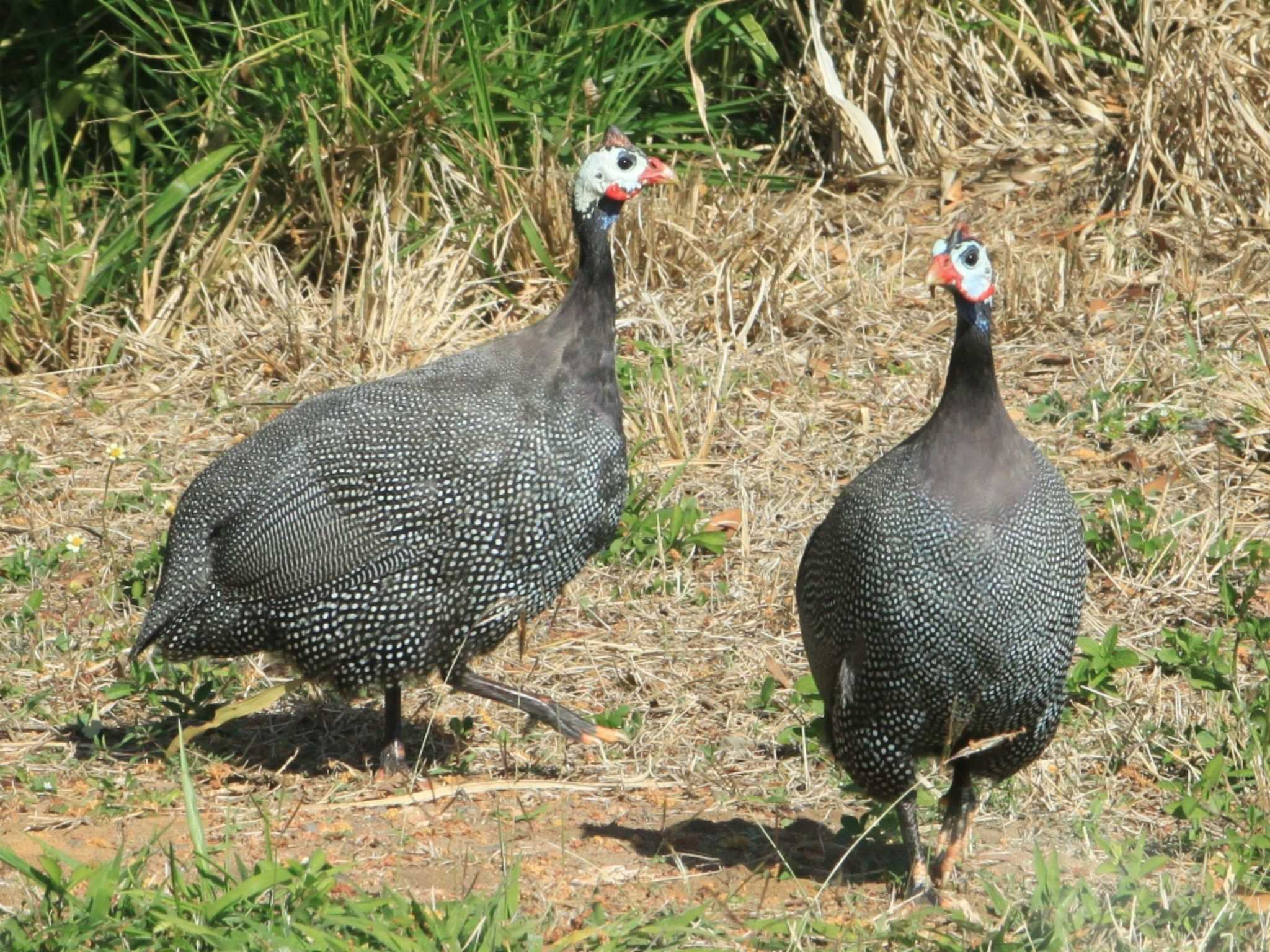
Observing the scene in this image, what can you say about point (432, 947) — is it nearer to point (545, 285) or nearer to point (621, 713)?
point (621, 713)

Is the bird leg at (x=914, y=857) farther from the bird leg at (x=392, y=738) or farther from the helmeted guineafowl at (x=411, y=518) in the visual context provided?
the bird leg at (x=392, y=738)

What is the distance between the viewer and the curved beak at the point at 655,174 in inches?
173

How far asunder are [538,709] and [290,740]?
2.27 ft

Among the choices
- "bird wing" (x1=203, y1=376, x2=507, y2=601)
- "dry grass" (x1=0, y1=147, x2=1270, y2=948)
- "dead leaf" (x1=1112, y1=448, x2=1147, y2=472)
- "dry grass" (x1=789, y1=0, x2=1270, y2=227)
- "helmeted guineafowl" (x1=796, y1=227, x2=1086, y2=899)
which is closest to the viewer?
"helmeted guineafowl" (x1=796, y1=227, x2=1086, y2=899)

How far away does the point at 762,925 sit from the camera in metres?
3.17

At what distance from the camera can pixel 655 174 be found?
4.42 meters

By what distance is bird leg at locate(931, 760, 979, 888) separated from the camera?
357cm

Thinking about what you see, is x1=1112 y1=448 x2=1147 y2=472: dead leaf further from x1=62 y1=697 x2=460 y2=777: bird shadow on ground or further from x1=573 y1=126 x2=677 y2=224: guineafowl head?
x1=62 y1=697 x2=460 y2=777: bird shadow on ground

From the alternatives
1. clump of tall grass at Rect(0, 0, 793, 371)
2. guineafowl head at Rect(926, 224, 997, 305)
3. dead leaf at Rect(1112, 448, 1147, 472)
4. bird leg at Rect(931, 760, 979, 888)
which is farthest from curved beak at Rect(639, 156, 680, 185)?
clump of tall grass at Rect(0, 0, 793, 371)

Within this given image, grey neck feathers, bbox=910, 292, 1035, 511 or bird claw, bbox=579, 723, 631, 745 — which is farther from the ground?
grey neck feathers, bbox=910, 292, 1035, 511

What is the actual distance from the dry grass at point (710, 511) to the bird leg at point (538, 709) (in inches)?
2.1

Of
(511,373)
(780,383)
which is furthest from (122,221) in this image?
(511,373)

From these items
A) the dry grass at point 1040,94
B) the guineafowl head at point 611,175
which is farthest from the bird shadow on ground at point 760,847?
the dry grass at point 1040,94

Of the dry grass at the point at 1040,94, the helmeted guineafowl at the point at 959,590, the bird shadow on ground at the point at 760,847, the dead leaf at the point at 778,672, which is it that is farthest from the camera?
the dry grass at the point at 1040,94
